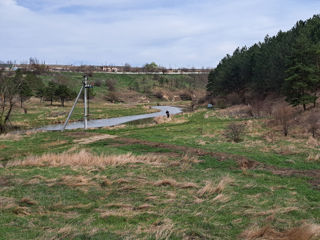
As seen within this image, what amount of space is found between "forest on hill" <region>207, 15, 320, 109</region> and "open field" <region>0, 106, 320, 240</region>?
20.8m

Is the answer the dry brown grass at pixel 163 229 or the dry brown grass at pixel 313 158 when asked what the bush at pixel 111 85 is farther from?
the dry brown grass at pixel 163 229

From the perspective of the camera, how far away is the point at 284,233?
694 centimetres

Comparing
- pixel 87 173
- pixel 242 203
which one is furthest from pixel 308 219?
pixel 87 173

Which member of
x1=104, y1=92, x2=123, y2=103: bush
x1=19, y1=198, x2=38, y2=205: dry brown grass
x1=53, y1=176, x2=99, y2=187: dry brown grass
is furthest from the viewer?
x1=104, y1=92, x2=123, y2=103: bush

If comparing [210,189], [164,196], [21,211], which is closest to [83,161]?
[164,196]

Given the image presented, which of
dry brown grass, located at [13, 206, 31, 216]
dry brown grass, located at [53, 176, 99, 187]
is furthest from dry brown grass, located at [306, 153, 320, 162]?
dry brown grass, located at [13, 206, 31, 216]

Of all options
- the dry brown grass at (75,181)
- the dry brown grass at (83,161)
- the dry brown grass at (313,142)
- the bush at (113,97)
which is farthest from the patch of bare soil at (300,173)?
the bush at (113,97)

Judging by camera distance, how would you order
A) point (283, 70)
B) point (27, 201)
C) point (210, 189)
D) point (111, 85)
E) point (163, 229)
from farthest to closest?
point (111, 85) → point (283, 70) → point (210, 189) → point (27, 201) → point (163, 229)

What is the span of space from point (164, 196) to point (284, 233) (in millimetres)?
3887

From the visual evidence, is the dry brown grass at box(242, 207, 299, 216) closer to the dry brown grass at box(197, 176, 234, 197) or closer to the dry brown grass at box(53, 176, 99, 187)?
the dry brown grass at box(197, 176, 234, 197)

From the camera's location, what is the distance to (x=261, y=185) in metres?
11.2

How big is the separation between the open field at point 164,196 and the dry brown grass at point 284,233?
0.02 metres

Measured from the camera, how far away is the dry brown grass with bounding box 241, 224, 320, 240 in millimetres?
6551

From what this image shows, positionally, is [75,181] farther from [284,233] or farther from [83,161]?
[284,233]
